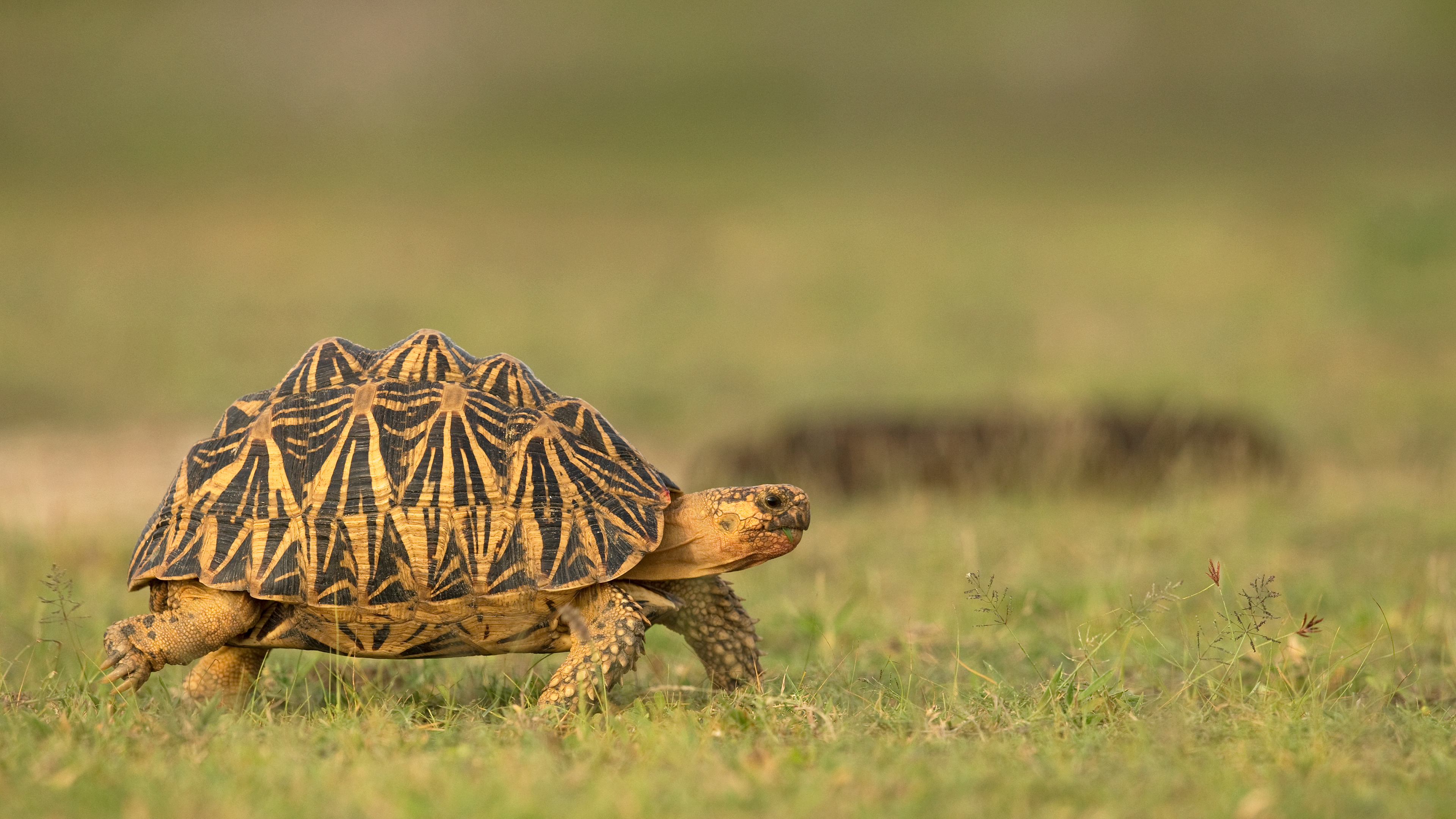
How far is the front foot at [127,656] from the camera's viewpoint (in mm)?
4324

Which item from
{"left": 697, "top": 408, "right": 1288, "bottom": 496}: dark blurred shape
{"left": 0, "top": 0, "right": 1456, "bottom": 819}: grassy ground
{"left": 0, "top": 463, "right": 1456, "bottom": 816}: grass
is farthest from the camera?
{"left": 697, "top": 408, "right": 1288, "bottom": 496}: dark blurred shape

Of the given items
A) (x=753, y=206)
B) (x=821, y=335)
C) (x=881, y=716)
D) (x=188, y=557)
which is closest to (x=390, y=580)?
(x=188, y=557)

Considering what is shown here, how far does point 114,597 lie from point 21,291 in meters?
15.6

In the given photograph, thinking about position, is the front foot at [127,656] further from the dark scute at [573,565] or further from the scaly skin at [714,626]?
the scaly skin at [714,626]

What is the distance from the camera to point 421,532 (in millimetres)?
4312

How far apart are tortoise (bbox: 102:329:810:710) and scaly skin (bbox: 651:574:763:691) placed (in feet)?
0.53

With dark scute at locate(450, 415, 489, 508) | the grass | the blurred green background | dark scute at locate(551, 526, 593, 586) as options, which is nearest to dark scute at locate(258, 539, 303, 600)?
the grass

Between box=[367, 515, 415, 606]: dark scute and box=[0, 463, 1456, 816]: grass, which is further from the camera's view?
box=[367, 515, 415, 606]: dark scute

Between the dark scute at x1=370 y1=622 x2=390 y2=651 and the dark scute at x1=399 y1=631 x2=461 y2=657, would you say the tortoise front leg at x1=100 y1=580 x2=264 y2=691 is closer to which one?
the dark scute at x1=370 y1=622 x2=390 y2=651

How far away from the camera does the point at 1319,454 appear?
11.8 m

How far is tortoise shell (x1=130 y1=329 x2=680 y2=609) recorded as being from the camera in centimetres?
429

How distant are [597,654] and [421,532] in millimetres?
657

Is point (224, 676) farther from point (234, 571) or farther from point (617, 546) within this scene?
point (617, 546)

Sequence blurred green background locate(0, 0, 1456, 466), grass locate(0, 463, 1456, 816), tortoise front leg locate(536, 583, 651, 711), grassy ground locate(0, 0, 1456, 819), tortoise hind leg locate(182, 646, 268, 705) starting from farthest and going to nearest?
blurred green background locate(0, 0, 1456, 466) < tortoise hind leg locate(182, 646, 268, 705) < tortoise front leg locate(536, 583, 651, 711) < grassy ground locate(0, 0, 1456, 819) < grass locate(0, 463, 1456, 816)
